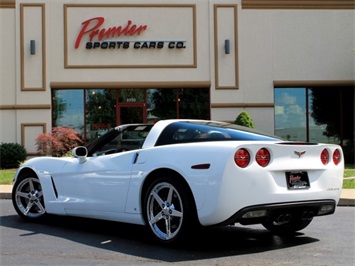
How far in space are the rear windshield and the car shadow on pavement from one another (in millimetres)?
1051

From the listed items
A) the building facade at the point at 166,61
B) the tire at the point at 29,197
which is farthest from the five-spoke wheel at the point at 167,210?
the building facade at the point at 166,61

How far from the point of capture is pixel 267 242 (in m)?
6.00

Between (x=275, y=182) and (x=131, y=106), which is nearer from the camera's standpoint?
(x=275, y=182)

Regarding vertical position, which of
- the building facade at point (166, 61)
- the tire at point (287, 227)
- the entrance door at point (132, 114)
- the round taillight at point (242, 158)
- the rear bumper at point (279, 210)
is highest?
the building facade at point (166, 61)

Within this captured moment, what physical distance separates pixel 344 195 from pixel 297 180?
18.4ft

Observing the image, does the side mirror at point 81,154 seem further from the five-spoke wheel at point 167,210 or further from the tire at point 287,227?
the tire at point 287,227

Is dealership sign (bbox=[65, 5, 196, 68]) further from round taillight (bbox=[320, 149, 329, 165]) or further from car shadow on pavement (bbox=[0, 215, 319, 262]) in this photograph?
round taillight (bbox=[320, 149, 329, 165])

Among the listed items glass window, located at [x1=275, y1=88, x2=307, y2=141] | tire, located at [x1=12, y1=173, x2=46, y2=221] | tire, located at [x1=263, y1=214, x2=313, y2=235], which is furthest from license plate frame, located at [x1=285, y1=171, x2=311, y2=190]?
glass window, located at [x1=275, y1=88, x2=307, y2=141]

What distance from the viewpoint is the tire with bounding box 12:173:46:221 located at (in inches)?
289

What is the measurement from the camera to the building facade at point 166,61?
20.3 metres

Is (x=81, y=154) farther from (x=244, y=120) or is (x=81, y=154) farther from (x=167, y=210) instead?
(x=244, y=120)

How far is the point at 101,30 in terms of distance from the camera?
66.9ft

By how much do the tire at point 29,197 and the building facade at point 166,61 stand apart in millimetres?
13099

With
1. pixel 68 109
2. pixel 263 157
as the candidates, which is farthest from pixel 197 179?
pixel 68 109
